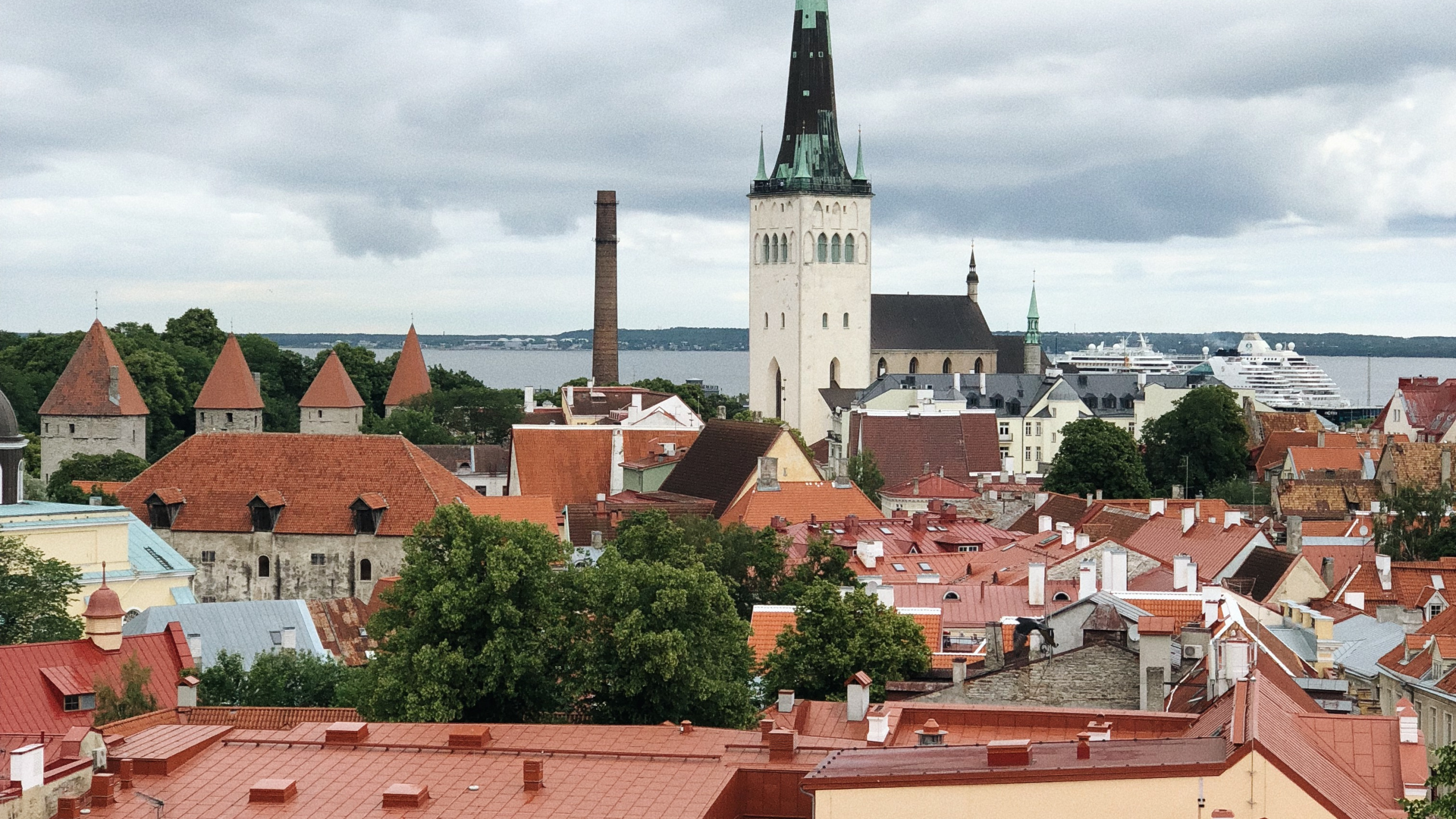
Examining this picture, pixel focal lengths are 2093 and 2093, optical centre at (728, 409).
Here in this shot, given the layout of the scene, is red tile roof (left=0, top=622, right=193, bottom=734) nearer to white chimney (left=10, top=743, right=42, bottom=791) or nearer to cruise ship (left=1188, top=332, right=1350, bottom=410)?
white chimney (left=10, top=743, right=42, bottom=791)

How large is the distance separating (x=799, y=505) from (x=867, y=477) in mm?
19290

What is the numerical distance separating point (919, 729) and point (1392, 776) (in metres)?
4.73

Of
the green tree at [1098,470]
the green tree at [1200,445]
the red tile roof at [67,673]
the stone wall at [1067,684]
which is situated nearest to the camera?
the stone wall at [1067,684]

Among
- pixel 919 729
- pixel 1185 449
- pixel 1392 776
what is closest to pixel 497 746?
pixel 919 729

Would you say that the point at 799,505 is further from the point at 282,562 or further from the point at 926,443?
the point at 926,443

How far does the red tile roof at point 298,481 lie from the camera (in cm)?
5184

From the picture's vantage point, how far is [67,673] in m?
28.5

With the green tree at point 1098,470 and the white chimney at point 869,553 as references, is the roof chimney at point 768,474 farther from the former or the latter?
the green tree at point 1098,470

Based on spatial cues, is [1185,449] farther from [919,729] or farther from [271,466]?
[919,729]

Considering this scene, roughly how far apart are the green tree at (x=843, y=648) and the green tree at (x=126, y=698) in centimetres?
899

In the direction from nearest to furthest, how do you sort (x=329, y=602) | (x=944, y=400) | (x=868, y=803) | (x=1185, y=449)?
(x=868, y=803) < (x=329, y=602) < (x=1185, y=449) < (x=944, y=400)

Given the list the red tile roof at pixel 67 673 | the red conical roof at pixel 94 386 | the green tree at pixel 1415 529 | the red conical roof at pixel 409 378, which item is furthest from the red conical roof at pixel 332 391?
the red tile roof at pixel 67 673

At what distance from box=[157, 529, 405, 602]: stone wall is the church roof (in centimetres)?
7034

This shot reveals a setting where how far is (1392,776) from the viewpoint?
20.3 metres
